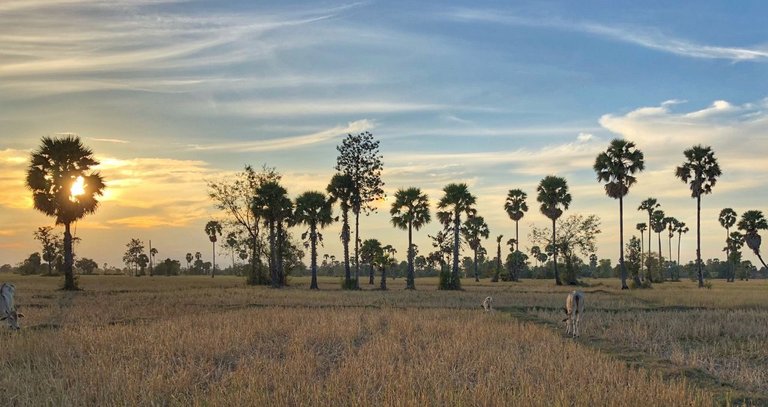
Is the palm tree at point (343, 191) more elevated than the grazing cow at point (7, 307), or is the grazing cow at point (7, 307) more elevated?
the palm tree at point (343, 191)

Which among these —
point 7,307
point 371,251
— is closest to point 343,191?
point 371,251

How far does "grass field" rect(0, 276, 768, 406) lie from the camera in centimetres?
1072

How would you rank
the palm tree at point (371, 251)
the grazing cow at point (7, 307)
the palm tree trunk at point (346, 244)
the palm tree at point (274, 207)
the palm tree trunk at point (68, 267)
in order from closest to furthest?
the grazing cow at point (7, 307) → the palm tree trunk at point (68, 267) → the palm tree trunk at point (346, 244) → the palm tree at point (274, 207) → the palm tree at point (371, 251)

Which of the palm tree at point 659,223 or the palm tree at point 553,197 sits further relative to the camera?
the palm tree at point 659,223

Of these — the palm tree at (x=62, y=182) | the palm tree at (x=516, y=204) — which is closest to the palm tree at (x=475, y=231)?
the palm tree at (x=516, y=204)

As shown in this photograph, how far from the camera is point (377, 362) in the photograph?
14.1 metres

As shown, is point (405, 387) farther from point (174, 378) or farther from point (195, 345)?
point (195, 345)

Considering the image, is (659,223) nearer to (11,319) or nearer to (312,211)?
(312,211)

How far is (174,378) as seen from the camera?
11.9m

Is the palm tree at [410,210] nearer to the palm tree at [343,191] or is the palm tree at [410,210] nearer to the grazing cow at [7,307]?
the palm tree at [343,191]

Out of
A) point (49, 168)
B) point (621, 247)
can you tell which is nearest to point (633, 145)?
point (621, 247)

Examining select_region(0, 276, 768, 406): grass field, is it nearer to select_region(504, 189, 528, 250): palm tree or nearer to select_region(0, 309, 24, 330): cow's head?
select_region(0, 309, 24, 330): cow's head

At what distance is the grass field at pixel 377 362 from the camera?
10719mm

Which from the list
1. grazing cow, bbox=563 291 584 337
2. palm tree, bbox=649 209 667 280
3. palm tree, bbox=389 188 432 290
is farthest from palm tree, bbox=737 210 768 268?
grazing cow, bbox=563 291 584 337
